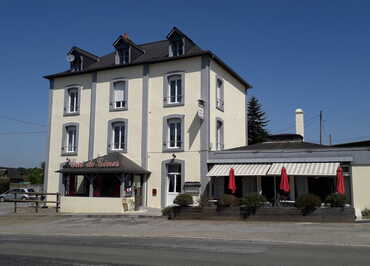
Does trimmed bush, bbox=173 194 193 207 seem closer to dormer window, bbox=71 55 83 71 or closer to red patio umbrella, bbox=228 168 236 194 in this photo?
red patio umbrella, bbox=228 168 236 194

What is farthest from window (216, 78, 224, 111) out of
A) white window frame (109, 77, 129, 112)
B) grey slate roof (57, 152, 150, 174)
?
grey slate roof (57, 152, 150, 174)

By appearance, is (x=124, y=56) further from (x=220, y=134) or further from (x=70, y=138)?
(x=220, y=134)

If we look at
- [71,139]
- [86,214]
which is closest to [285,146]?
[86,214]

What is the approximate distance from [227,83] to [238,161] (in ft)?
22.6

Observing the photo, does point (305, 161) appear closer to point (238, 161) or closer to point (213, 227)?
point (238, 161)

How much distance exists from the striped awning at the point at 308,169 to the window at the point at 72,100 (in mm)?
14494

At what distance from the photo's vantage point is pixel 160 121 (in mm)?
Result: 24016

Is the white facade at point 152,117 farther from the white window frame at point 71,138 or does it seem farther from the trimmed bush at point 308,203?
the trimmed bush at point 308,203

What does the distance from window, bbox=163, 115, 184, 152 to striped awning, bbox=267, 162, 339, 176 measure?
241 inches

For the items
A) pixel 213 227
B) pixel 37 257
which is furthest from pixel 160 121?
pixel 37 257

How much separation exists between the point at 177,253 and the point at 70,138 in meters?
19.7

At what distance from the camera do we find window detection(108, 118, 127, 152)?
25.1 meters

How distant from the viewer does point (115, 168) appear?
22141 mm

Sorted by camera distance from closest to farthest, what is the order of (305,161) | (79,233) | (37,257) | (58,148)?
(37,257), (79,233), (305,161), (58,148)
